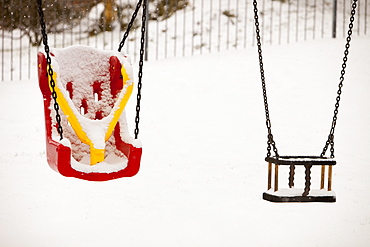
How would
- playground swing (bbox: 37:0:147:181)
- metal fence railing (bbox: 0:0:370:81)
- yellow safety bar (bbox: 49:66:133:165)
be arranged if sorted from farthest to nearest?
metal fence railing (bbox: 0:0:370:81) < yellow safety bar (bbox: 49:66:133:165) < playground swing (bbox: 37:0:147:181)

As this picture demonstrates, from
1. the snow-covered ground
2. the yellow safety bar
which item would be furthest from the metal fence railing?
the yellow safety bar

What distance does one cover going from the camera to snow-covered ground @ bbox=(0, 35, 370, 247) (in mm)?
5098

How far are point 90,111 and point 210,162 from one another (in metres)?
2.27

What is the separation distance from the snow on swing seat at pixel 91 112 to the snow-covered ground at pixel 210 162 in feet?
3.48

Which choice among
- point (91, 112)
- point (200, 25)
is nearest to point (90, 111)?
point (91, 112)

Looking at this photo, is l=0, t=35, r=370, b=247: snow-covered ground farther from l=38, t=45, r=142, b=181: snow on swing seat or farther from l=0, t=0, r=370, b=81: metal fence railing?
l=0, t=0, r=370, b=81: metal fence railing

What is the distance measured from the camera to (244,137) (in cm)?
701

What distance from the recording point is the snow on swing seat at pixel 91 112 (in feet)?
12.5

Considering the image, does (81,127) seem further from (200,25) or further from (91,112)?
(200,25)

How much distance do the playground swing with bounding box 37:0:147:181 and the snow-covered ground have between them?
105 cm

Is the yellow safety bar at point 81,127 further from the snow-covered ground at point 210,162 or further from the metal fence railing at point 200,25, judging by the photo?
the metal fence railing at point 200,25

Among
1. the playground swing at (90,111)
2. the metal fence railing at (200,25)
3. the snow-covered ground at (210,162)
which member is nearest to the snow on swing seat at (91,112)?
the playground swing at (90,111)

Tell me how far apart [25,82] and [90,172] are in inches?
223

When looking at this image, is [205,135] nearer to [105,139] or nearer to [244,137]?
[244,137]
